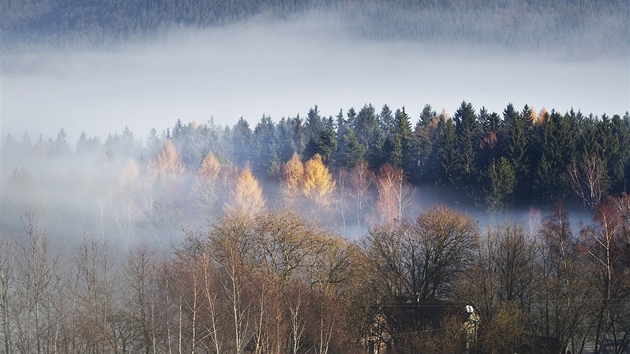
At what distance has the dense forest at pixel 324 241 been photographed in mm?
27609

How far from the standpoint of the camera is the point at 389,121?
9306 cm

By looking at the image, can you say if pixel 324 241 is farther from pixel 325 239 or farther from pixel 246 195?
pixel 246 195

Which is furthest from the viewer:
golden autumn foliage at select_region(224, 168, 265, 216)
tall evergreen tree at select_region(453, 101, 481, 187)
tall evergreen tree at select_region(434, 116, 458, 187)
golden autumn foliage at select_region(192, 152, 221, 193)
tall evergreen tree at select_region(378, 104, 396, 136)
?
tall evergreen tree at select_region(378, 104, 396, 136)

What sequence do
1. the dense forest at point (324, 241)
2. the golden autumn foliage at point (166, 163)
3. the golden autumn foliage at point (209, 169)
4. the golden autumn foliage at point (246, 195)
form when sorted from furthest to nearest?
the golden autumn foliage at point (166, 163) < the golden autumn foliage at point (209, 169) < the golden autumn foliage at point (246, 195) < the dense forest at point (324, 241)

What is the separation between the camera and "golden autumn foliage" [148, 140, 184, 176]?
7444 centimetres

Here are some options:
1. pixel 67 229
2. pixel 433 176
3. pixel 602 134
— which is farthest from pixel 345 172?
pixel 67 229

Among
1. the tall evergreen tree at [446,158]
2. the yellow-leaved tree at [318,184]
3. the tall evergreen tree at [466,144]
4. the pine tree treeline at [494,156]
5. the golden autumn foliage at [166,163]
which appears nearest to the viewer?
the pine tree treeline at [494,156]

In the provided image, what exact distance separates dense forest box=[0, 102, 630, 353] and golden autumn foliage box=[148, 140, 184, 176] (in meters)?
0.30

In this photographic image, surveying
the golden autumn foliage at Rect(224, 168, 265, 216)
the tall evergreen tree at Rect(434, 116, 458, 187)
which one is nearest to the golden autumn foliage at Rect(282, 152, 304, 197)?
the golden autumn foliage at Rect(224, 168, 265, 216)

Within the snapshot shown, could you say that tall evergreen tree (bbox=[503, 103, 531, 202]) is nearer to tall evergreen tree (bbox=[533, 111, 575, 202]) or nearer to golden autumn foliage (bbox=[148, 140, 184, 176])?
tall evergreen tree (bbox=[533, 111, 575, 202])

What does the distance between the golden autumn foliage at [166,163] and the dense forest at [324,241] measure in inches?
11.8

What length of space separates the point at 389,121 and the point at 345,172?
31354 millimetres

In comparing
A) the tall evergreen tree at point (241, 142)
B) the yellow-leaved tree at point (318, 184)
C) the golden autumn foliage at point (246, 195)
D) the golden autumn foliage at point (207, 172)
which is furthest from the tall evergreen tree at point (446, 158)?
the tall evergreen tree at point (241, 142)

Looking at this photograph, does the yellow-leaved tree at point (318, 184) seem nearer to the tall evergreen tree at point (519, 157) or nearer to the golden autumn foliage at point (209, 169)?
the golden autumn foliage at point (209, 169)
